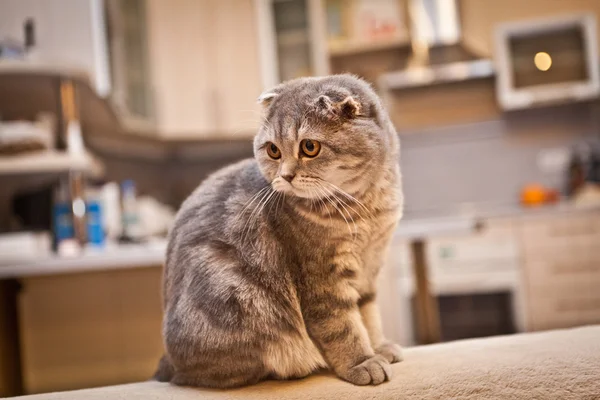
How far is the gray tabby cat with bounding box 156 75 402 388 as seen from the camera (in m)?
0.90

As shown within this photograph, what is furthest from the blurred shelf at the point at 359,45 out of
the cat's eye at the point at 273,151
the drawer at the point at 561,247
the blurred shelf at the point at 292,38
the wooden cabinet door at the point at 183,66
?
the cat's eye at the point at 273,151

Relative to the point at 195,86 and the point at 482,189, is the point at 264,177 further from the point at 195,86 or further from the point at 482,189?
the point at 482,189

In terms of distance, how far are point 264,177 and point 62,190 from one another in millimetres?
1382

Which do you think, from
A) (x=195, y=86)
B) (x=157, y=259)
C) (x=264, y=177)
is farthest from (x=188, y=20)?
(x=264, y=177)

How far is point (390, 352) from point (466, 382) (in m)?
0.18

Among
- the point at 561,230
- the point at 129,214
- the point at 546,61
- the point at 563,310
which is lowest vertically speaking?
the point at 563,310

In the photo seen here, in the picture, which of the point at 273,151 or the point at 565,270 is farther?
the point at 565,270

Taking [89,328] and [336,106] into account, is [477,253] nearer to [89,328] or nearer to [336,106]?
[89,328]

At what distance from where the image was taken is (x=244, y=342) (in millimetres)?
890

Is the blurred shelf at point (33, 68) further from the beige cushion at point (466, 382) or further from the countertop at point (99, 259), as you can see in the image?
the beige cushion at point (466, 382)

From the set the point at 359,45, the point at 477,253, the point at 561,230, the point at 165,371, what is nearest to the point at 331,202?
the point at 165,371

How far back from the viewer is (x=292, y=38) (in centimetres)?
346

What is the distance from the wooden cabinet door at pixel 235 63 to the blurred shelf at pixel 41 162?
1417mm

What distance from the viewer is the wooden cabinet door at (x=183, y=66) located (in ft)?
10.3
